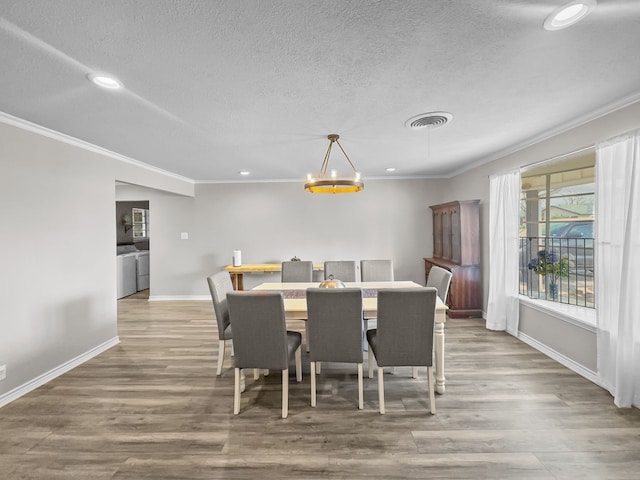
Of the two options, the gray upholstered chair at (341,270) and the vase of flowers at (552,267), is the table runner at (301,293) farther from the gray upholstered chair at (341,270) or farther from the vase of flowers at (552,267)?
the vase of flowers at (552,267)

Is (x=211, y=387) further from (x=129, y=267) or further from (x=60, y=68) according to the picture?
(x=129, y=267)

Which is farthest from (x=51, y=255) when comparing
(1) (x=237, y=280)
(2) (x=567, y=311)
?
(2) (x=567, y=311)

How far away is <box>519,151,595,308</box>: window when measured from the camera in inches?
137

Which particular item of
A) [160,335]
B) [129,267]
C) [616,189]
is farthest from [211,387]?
[129,267]

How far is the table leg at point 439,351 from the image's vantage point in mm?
2377

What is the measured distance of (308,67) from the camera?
1.71 meters

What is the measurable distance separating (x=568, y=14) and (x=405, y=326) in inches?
73.8

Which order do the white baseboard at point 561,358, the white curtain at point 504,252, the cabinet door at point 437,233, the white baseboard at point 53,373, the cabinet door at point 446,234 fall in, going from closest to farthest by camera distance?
the white baseboard at point 53,373
the white baseboard at point 561,358
the white curtain at point 504,252
the cabinet door at point 446,234
the cabinet door at point 437,233

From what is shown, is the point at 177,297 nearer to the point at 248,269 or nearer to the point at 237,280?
the point at 237,280

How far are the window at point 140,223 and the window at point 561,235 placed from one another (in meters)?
8.08

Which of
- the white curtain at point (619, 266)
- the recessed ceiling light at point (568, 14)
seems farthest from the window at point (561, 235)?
the recessed ceiling light at point (568, 14)

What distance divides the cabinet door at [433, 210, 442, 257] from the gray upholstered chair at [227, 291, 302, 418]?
389cm

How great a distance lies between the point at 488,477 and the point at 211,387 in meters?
2.10

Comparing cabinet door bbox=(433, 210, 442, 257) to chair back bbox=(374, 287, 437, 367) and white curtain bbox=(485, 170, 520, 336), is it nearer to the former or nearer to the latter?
white curtain bbox=(485, 170, 520, 336)
